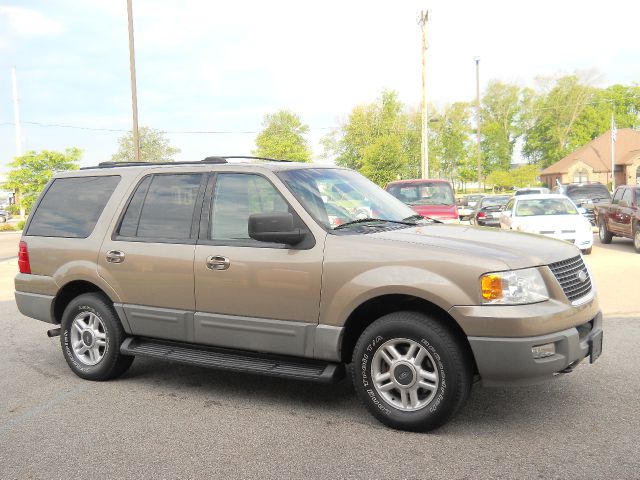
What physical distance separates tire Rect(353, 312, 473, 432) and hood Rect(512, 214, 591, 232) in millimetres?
11198

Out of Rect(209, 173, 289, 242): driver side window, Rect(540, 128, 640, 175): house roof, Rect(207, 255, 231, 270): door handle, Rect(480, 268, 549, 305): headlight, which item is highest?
Rect(540, 128, 640, 175): house roof

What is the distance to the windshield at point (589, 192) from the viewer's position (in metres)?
27.3

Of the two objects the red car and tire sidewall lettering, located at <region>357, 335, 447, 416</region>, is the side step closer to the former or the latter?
tire sidewall lettering, located at <region>357, 335, 447, 416</region>

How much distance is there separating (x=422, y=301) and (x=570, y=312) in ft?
3.15

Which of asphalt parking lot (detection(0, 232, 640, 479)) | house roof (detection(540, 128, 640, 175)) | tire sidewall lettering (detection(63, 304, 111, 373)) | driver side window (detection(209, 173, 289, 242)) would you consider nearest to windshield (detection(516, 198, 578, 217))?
asphalt parking lot (detection(0, 232, 640, 479))

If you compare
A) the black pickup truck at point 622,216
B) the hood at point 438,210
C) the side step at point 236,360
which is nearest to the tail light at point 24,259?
the side step at point 236,360

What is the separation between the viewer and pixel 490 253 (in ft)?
13.8

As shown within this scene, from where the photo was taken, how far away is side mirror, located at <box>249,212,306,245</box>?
4.50 metres

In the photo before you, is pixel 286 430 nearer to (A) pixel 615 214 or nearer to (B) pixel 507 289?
(B) pixel 507 289

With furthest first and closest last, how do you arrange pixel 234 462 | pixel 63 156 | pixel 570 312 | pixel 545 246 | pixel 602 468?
pixel 63 156
pixel 545 246
pixel 570 312
pixel 234 462
pixel 602 468

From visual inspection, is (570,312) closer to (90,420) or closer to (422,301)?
(422,301)

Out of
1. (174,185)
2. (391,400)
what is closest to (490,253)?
(391,400)

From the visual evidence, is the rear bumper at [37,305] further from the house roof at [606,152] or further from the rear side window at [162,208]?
the house roof at [606,152]

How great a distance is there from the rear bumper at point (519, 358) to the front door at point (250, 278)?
1.22m
